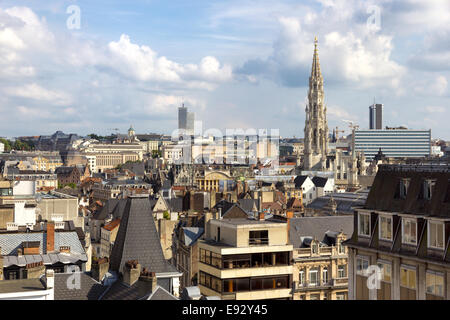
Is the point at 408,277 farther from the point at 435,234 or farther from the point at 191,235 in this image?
the point at 191,235

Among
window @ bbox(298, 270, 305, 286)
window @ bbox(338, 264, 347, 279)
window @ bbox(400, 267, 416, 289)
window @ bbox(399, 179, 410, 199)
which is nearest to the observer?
window @ bbox(400, 267, 416, 289)

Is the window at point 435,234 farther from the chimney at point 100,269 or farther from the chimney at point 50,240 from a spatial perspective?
the chimney at point 50,240

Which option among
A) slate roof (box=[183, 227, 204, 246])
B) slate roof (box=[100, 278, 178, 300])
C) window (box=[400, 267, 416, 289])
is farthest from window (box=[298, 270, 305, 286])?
slate roof (box=[100, 278, 178, 300])

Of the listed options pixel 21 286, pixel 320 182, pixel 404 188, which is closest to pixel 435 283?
pixel 404 188

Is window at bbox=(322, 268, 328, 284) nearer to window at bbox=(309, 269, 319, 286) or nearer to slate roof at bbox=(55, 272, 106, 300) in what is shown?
window at bbox=(309, 269, 319, 286)
